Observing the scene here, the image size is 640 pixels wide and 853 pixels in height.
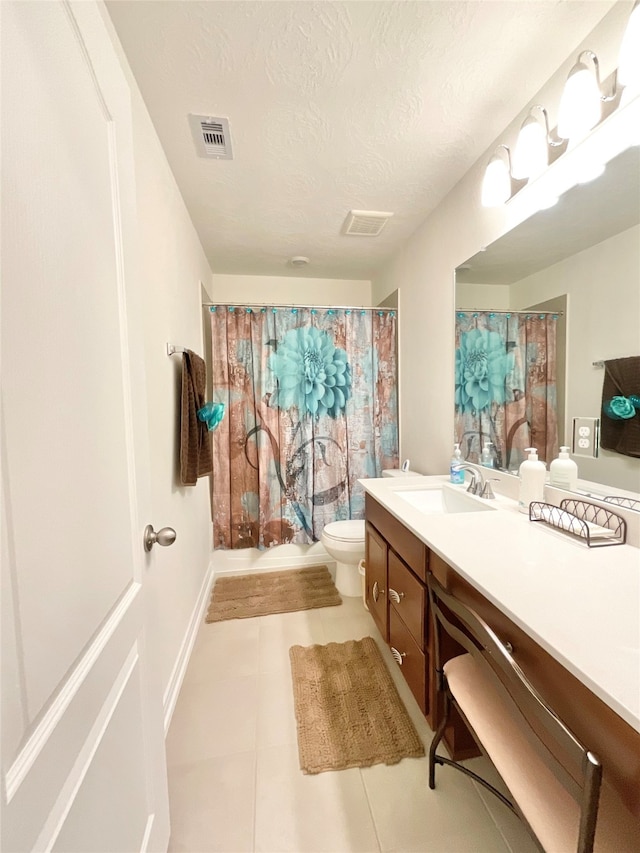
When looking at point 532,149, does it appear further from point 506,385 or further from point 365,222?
point 365,222

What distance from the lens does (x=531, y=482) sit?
4.25 feet

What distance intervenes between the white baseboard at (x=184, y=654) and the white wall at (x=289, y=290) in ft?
7.15

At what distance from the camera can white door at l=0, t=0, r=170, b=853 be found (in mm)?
422

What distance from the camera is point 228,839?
100 cm

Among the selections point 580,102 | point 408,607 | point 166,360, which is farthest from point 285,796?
point 580,102

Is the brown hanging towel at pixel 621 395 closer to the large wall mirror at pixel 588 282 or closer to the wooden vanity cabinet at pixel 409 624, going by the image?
the large wall mirror at pixel 588 282

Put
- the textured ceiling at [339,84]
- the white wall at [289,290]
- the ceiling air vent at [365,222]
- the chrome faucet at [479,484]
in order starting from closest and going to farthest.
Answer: the textured ceiling at [339,84]
the chrome faucet at [479,484]
the ceiling air vent at [365,222]
the white wall at [289,290]

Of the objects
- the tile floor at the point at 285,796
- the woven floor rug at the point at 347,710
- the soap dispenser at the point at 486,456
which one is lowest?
the tile floor at the point at 285,796

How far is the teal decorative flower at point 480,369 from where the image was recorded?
62.2 inches

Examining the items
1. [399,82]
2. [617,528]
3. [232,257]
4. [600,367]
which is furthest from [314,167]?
[617,528]

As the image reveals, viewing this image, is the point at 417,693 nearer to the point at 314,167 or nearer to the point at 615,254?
the point at 615,254

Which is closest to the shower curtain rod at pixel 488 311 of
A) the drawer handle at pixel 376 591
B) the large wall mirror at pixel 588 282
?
the large wall mirror at pixel 588 282

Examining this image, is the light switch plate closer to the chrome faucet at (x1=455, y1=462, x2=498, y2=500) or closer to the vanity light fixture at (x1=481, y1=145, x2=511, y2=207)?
the chrome faucet at (x1=455, y1=462, x2=498, y2=500)

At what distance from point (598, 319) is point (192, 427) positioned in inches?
66.1
